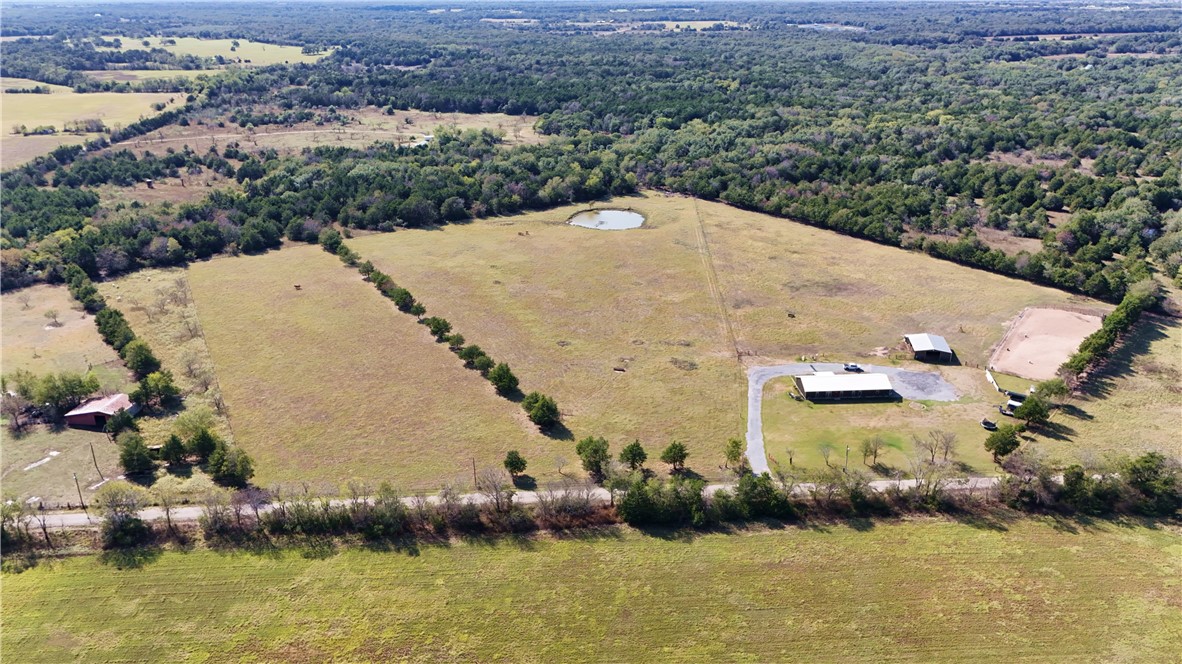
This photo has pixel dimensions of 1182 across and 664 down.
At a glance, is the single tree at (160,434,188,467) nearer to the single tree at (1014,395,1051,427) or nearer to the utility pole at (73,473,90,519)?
the utility pole at (73,473,90,519)

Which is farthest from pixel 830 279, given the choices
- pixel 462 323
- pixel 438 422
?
pixel 438 422

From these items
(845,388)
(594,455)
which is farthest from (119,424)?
(845,388)

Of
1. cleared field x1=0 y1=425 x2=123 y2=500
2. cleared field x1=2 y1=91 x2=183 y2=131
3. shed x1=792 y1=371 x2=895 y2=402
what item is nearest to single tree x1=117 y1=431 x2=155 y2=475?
cleared field x1=0 y1=425 x2=123 y2=500

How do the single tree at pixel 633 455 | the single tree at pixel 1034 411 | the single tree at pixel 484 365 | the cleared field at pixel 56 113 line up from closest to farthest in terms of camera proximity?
the single tree at pixel 633 455 < the single tree at pixel 1034 411 < the single tree at pixel 484 365 < the cleared field at pixel 56 113

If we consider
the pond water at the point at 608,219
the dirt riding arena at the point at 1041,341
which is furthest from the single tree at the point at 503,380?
the pond water at the point at 608,219

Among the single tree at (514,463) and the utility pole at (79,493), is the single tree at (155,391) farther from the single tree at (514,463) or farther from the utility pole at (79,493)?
the single tree at (514,463)

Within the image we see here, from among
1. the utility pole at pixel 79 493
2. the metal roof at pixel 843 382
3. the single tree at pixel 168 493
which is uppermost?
the metal roof at pixel 843 382
